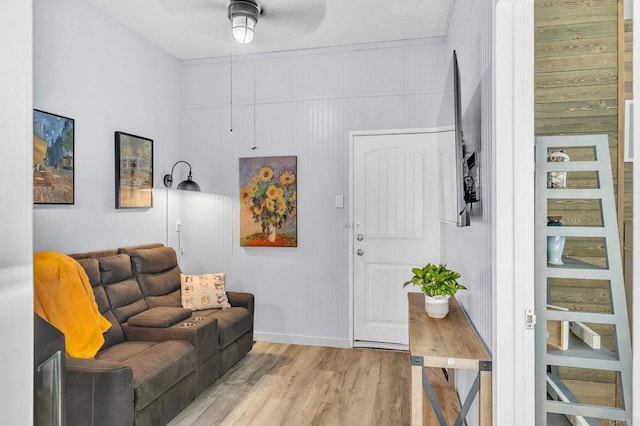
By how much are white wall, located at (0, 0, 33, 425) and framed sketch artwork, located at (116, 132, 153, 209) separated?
328 cm

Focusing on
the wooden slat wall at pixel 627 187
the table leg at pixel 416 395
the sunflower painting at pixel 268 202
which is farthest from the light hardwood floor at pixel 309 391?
the wooden slat wall at pixel 627 187

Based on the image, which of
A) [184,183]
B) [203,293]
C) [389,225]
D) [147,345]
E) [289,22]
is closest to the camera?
[147,345]

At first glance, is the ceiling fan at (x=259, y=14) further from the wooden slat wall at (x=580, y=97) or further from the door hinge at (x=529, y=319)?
the door hinge at (x=529, y=319)

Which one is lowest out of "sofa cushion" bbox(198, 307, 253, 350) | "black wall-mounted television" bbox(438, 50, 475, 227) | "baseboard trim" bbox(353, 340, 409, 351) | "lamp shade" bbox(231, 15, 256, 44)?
"baseboard trim" bbox(353, 340, 409, 351)

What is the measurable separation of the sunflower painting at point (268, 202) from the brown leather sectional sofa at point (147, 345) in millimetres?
672

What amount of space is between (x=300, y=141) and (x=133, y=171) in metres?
1.48

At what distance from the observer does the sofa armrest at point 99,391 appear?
71.5 inches

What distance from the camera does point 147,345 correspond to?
2482mm

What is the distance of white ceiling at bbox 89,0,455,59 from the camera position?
286 cm

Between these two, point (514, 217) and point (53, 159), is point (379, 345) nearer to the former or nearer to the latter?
point (514, 217)

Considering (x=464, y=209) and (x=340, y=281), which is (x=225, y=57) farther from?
(x=464, y=209)

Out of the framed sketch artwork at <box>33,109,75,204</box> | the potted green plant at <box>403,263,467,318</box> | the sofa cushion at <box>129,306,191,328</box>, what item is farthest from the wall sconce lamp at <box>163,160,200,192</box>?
the potted green plant at <box>403,263,467,318</box>

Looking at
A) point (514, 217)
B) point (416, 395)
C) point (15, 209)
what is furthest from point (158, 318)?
point (15, 209)

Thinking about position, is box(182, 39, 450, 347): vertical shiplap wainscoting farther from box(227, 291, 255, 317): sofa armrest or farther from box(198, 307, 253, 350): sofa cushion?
box(198, 307, 253, 350): sofa cushion
